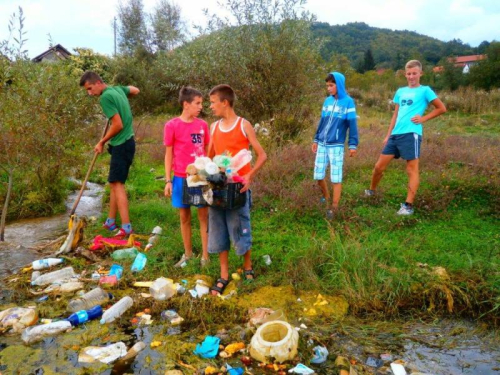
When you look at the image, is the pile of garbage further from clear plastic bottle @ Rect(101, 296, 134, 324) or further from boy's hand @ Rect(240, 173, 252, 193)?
boy's hand @ Rect(240, 173, 252, 193)

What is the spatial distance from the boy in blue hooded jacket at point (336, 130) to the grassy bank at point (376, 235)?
1.54 feet

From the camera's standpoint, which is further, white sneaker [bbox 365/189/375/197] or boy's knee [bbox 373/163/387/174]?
white sneaker [bbox 365/189/375/197]

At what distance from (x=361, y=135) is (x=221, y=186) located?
8343 millimetres

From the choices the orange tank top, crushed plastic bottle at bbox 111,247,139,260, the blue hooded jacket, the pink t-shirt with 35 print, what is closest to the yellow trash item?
the orange tank top

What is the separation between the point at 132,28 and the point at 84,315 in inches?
1258

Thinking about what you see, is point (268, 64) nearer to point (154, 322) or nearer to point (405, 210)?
point (405, 210)

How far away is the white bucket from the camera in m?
2.81

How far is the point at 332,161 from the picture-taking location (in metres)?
5.45

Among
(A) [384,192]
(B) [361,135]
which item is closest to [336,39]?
(B) [361,135]

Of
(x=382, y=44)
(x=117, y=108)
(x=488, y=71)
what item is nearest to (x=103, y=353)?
(x=117, y=108)

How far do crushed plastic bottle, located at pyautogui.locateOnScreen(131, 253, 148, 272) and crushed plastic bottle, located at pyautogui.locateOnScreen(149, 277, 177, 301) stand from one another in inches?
21.7

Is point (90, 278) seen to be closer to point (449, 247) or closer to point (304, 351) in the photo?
point (304, 351)

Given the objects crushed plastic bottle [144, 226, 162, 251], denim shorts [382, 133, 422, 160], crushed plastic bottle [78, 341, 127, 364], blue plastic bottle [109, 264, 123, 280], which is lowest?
crushed plastic bottle [78, 341, 127, 364]

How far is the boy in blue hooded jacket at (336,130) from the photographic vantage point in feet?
17.3
